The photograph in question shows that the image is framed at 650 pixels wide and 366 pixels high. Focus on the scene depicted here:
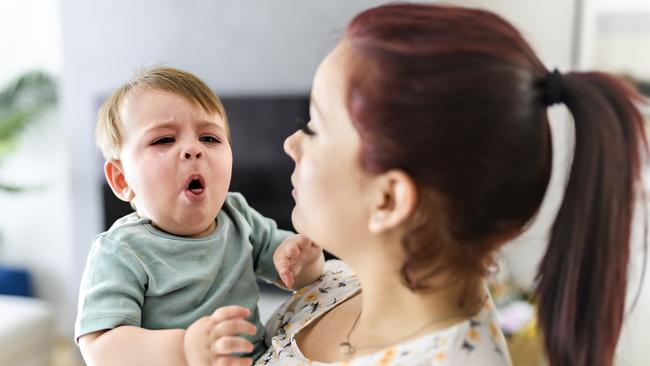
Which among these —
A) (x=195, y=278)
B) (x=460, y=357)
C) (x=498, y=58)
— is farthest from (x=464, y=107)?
(x=195, y=278)

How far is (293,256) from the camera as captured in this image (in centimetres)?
68

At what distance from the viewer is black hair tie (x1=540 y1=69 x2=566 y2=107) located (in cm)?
52

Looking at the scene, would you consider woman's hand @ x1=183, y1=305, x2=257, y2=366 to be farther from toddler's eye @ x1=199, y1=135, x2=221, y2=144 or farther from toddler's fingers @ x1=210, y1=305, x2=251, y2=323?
toddler's eye @ x1=199, y1=135, x2=221, y2=144

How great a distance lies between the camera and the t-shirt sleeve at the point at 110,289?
55cm

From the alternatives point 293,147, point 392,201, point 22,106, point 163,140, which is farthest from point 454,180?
point 22,106

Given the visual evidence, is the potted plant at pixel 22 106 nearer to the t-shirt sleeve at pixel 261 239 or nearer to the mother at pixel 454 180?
the t-shirt sleeve at pixel 261 239

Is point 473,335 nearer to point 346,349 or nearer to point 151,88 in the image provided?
point 346,349

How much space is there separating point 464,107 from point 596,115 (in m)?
0.12

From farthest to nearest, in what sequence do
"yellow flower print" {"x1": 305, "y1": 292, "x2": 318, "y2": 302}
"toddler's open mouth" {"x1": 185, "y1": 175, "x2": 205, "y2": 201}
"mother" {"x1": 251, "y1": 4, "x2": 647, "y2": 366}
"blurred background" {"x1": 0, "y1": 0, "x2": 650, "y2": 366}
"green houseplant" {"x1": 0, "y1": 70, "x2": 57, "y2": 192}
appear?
1. "green houseplant" {"x1": 0, "y1": 70, "x2": 57, "y2": 192}
2. "blurred background" {"x1": 0, "y1": 0, "x2": 650, "y2": 366}
3. "yellow flower print" {"x1": 305, "y1": 292, "x2": 318, "y2": 302}
4. "toddler's open mouth" {"x1": 185, "y1": 175, "x2": 205, "y2": 201}
5. "mother" {"x1": 251, "y1": 4, "x2": 647, "y2": 366}

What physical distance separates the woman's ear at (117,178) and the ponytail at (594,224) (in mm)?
400

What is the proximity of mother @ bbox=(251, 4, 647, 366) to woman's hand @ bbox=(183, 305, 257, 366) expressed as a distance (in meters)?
0.11

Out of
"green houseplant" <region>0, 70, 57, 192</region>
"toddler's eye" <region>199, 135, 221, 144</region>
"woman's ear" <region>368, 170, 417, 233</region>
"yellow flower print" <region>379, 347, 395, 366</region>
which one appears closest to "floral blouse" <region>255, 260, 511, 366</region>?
"yellow flower print" <region>379, 347, 395, 366</region>

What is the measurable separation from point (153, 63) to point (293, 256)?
1.10ft

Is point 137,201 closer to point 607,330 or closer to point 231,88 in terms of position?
point 607,330
